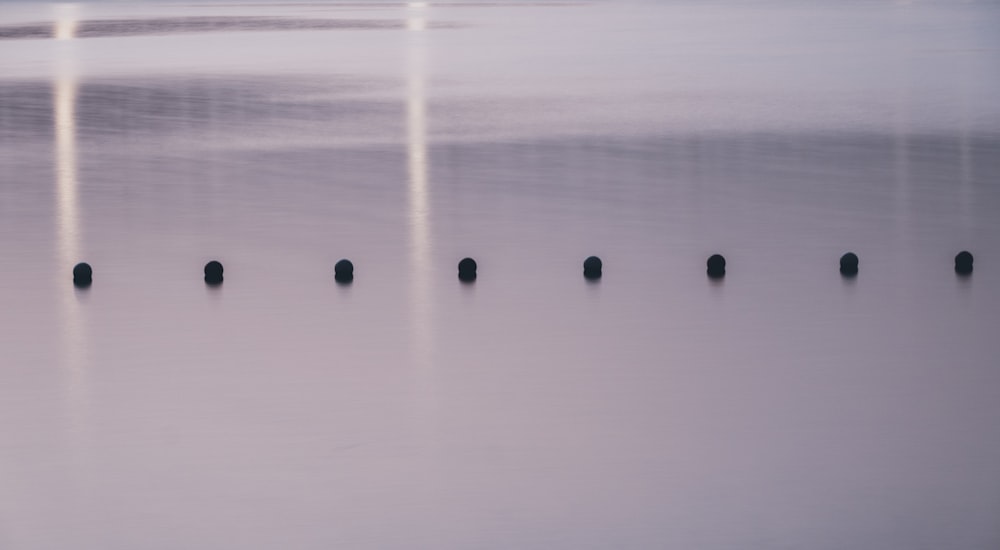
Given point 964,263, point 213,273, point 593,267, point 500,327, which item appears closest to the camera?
point 500,327

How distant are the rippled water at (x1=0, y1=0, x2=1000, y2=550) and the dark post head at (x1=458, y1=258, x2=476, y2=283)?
93 mm

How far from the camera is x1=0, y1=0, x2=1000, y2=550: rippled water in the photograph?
5.61 meters

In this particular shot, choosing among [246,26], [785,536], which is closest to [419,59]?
[246,26]

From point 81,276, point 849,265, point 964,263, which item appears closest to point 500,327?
point 849,265

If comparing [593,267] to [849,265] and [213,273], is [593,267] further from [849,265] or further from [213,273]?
[213,273]

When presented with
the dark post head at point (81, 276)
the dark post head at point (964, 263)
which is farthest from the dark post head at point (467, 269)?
the dark post head at point (964, 263)

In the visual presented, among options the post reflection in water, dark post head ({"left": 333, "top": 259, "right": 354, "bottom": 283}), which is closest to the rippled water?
the post reflection in water

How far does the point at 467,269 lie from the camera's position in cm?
948

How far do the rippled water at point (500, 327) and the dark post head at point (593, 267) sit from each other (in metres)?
0.09

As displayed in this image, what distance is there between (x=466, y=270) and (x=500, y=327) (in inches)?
46.5

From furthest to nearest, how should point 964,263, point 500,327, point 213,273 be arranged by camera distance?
point 964,263, point 213,273, point 500,327

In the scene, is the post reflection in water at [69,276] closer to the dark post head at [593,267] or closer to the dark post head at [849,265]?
the dark post head at [593,267]

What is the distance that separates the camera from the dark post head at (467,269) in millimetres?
9461

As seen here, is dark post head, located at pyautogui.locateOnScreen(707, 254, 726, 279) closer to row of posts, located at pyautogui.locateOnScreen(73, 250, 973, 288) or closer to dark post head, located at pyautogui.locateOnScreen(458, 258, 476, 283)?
row of posts, located at pyautogui.locateOnScreen(73, 250, 973, 288)
